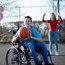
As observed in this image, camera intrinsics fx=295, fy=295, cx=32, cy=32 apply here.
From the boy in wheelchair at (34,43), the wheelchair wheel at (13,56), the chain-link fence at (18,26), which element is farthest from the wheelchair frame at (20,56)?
the chain-link fence at (18,26)

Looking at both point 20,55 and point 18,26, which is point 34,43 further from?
point 18,26

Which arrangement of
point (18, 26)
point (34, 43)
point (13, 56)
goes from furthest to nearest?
point (18, 26)
point (13, 56)
point (34, 43)

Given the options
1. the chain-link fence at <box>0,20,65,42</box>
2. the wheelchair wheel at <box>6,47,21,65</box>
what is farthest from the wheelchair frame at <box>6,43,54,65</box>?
the chain-link fence at <box>0,20,65,42</box>

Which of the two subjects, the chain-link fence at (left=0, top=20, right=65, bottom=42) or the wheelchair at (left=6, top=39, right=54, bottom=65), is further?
the chain-link fence at (left=0, top=20, right=65, bottom=42)

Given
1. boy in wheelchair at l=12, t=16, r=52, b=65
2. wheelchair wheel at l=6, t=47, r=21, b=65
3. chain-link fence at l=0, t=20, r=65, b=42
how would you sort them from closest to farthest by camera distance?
boy in wheelchair at l=12, t=16, r=52, b=65 < wheelchair wheel at l=6, t=47, r=21, b=65 < chain-link fence at l=0, t=20, r=65, b=42

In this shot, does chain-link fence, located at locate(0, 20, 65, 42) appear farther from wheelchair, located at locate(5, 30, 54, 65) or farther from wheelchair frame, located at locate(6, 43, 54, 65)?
wheelchair frame, located at locate(6, 43, 54, 65)

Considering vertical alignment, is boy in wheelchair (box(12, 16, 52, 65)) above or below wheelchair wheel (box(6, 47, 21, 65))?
above

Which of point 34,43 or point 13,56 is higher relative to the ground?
point 34,43

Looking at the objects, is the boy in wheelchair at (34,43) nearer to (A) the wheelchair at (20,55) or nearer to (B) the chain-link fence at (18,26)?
(A) the wheelchair at (20,55)

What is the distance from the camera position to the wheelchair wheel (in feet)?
21.7

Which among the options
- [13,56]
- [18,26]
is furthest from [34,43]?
[18,26]

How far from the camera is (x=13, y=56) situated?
6875 millimetres

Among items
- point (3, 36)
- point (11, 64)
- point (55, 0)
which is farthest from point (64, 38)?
point (11, 64)

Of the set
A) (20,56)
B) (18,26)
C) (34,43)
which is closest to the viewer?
(20,56)
